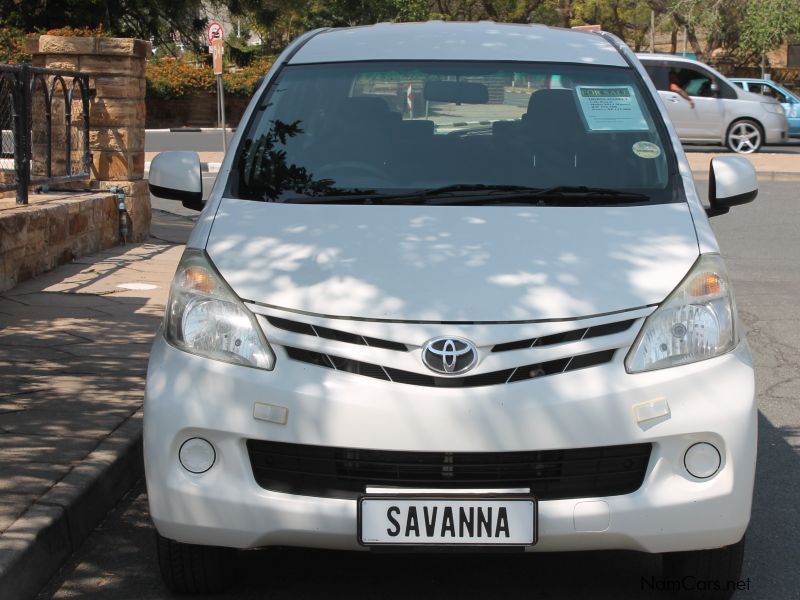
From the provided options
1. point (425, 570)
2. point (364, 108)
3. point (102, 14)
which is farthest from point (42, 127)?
point (102, 14)

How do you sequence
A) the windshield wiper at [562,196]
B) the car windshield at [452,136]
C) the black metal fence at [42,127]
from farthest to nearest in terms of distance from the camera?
the black metal fence at [42,127]
the car windshield at [452,136]
the windshield wiper at [562,196]

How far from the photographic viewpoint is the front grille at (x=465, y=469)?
3438 millimetres

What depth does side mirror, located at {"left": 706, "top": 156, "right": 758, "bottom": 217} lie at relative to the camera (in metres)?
4.77

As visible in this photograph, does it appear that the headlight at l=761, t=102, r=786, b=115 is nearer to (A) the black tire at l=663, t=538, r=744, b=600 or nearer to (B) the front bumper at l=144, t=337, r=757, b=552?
(A) the black tire at l=663, t=538, r=744, b=600

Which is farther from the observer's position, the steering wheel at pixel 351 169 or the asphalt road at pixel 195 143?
the asphalt road at pixel 195 143

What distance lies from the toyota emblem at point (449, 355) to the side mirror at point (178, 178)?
1567mm

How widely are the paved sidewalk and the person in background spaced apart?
17.3 meters

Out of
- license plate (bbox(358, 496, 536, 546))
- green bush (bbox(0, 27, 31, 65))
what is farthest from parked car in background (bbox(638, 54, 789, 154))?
license plate (bbox(358, 496, 536, 546))

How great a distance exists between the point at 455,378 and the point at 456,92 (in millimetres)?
1850

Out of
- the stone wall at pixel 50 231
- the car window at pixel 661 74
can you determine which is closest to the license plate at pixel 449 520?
the stone wall at pixel 50 231

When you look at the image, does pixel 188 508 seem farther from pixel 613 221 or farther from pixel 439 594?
pixel 613 221

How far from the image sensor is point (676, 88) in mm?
24734

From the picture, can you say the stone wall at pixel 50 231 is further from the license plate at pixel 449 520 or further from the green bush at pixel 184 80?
the green bush at pixel 184 80

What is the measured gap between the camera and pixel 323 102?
486 centimetres
